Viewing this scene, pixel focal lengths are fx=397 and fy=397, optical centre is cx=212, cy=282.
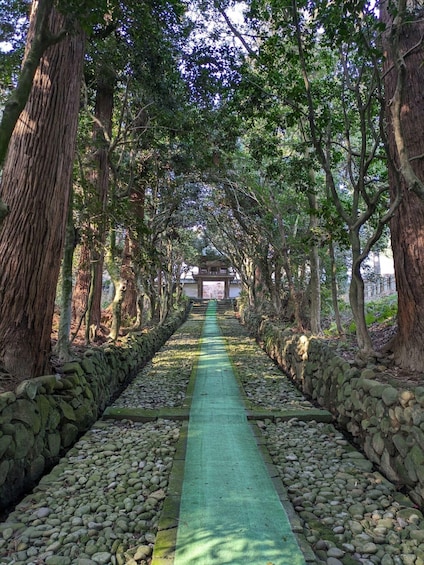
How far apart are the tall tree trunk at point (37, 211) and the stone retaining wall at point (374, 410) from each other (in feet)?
10.5

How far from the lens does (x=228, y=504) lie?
9.02 ft

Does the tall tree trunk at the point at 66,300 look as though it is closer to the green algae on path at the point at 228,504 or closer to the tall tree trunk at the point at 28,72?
the green algae on path at the point at 228,504

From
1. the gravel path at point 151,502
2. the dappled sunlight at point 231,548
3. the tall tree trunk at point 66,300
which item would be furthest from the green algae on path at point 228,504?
the tall tree trunk at point 66,300

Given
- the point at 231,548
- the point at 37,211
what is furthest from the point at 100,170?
the point at 231,548

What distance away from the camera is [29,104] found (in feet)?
13.9

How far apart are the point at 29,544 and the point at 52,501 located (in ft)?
1.70

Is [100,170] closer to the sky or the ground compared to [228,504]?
closer to the sky

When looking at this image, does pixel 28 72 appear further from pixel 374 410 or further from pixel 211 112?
pixel 211 112

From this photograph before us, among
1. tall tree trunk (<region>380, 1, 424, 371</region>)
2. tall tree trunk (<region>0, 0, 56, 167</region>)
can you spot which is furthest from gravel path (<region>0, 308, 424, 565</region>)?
tall tree trunk (<region>0, 0, 56, 167</region>)

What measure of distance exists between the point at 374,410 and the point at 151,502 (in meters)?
2.04

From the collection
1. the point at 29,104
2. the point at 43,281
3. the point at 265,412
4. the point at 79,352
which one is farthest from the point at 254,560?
the point at 29,104

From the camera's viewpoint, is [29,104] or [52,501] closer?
[52,501]

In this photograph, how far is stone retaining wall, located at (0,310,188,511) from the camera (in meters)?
2.91

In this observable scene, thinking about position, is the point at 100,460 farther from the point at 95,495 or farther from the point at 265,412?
the point at 265,412
